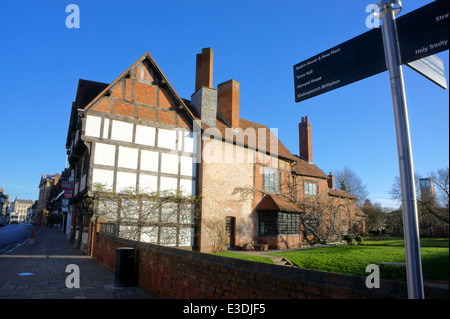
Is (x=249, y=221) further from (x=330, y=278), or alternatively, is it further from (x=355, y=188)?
(x=355, y=188)

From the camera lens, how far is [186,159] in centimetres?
1806

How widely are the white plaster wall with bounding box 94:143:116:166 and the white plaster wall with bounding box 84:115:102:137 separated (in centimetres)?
62

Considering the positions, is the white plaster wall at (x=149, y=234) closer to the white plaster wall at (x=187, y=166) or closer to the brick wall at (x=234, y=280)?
the white plaster wall at (x=187, y=166)

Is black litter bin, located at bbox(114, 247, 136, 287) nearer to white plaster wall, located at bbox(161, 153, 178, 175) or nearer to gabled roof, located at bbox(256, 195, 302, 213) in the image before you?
white plaster wall, located at bbox(161, 153, 178, 175)

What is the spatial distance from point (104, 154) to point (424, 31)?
1521cm

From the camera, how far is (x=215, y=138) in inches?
752

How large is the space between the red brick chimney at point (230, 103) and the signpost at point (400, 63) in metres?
18.9

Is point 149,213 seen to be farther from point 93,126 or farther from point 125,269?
point 125,269

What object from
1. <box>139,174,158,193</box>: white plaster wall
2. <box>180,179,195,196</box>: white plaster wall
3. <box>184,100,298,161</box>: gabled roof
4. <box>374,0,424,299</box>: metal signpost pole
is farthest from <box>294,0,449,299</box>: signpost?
<box>184,100,298,161</box>: gabled roof

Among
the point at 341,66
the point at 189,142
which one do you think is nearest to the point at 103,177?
the point at 189,142
